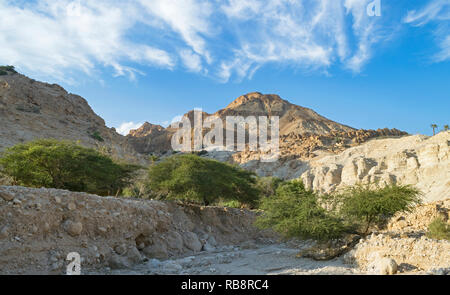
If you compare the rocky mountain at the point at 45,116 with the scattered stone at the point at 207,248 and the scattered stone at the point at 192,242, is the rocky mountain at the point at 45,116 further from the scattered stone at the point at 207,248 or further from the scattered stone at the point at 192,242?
the scattered stone at the point at 192,242

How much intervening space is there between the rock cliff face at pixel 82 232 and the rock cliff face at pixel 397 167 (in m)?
20.1

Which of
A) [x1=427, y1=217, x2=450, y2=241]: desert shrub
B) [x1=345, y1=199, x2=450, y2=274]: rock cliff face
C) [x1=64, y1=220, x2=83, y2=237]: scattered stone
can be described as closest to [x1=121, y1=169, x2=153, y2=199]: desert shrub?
[x1=64, y1=220, x2=83, y2=237]: scattered stone

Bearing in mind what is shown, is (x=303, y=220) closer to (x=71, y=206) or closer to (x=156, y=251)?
(x=156, y=251)

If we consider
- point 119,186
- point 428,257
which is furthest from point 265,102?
point 428,257

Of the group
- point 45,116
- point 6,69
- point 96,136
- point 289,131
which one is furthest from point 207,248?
point 289,131

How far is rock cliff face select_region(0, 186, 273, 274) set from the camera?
270 inches

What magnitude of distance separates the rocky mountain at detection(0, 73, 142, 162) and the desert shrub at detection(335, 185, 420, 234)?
84.0 feet

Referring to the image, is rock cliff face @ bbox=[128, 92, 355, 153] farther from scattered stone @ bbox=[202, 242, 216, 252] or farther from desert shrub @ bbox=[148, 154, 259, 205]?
scattered stone @ bbox=[202, 242, 216, 252]

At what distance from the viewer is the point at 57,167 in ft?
46.0

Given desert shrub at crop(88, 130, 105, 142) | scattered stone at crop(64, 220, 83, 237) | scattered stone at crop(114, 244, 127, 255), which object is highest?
desert shrub at crop(88, 130, 105, 142)

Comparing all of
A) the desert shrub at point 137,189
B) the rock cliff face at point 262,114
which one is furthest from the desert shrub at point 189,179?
the rock cliff face at point 262,114

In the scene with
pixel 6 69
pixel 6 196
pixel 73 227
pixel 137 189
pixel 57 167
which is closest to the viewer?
pixel 6 196

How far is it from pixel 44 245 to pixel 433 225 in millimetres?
14939

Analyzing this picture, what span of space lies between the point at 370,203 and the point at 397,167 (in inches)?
1189
